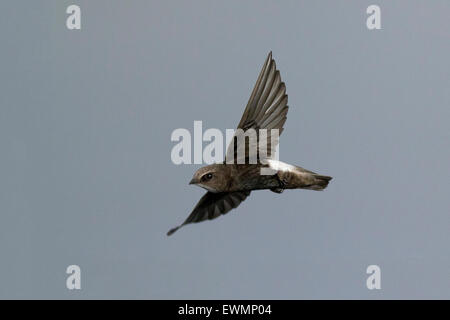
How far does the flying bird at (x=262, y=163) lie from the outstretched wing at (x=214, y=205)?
0.96 meters

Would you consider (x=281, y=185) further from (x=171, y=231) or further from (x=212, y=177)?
(x=171, y=231)

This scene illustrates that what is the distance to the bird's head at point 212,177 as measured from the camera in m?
11.7

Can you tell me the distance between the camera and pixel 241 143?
11961mm

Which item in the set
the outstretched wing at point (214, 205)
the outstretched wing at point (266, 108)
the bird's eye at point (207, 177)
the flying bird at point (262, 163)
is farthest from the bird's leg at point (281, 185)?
the bird's eye at point (207, 177)

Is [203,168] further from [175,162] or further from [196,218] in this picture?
[196,218]

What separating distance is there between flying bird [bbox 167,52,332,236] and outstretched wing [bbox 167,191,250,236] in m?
0.96

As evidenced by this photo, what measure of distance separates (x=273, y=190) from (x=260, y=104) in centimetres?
146

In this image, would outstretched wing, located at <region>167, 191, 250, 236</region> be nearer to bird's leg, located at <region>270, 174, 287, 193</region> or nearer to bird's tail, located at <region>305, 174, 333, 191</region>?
bird's leg, located at <region>270, 174, 287, 193</region>

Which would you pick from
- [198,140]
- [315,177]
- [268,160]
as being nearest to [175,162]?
[198,140]

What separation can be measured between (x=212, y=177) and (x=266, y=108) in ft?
4.86

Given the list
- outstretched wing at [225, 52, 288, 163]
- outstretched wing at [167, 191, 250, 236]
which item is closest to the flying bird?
outstretched wing at [225, 52, 288, 163]

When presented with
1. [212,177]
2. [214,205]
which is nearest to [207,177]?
[212,177]

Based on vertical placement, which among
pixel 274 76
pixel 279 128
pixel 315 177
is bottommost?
pixel 315 177

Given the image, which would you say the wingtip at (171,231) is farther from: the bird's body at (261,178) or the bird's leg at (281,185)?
the bird's leg at (281,185)
